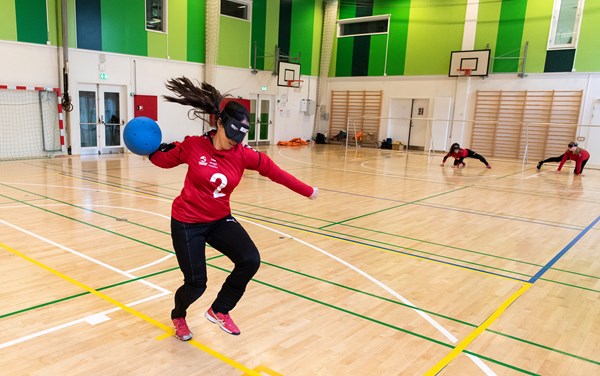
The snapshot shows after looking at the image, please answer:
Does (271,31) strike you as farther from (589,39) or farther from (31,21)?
(589,39)

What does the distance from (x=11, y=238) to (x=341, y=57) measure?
20.8m

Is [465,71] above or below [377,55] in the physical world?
below

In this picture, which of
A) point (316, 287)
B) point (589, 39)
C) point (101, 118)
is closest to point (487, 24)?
point (589, 39)

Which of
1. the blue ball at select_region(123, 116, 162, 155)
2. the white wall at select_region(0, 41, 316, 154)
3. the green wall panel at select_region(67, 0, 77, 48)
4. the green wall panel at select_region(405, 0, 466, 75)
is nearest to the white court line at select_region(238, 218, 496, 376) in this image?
the blue ball at select_region(123, 116, 162, 155)

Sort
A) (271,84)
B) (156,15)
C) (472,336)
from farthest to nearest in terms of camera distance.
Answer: (271,84) < (156,15) < (472,336)

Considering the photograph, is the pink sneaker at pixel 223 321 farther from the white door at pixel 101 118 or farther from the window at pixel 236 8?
the window at pixel 236 8

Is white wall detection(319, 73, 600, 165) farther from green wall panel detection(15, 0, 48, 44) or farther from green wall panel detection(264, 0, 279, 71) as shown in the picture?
green wall panel detection(15, 0, 48, 44)

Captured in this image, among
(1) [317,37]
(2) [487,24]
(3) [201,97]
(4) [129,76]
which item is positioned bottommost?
(3) [201,97]

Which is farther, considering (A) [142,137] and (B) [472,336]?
(B) [472,336]

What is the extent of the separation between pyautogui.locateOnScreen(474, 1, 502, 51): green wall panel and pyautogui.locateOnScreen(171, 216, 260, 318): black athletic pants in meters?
19.7

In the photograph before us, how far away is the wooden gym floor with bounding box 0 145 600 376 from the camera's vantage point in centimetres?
337

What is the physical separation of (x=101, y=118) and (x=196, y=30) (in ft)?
17.0

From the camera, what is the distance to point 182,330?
354cm

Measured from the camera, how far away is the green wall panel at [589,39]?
57.0 ft
